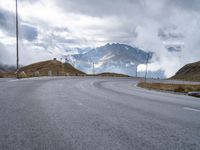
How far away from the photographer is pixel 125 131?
5.98 m

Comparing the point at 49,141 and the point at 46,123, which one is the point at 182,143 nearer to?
the point at 49,141

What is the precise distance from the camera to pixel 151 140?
→ 5.22 metres

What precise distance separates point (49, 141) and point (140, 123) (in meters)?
2.62

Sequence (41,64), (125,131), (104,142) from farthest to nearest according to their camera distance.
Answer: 1. (41,64)
2. (125,131)
3. (104,142)

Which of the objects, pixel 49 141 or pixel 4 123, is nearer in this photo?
pixel 49 141

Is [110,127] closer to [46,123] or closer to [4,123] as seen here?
[46,123]

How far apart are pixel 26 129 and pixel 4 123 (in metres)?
0.90

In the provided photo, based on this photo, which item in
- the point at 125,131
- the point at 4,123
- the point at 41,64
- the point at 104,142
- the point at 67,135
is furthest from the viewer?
the point at 41,64

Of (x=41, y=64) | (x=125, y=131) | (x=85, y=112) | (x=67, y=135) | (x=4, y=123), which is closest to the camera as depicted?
(x=67, y=135)

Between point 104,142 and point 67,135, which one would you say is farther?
point 67,135

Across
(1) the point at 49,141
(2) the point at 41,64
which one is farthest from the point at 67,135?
(2) the point at 41,64

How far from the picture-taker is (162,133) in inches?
230

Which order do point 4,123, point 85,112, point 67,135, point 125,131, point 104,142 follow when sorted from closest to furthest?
point 104,142 → point 67,135 → point 125,131 → point 4,123 → point 85,112

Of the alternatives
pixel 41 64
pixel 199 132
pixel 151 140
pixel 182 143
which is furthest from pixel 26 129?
pixel 41 64
